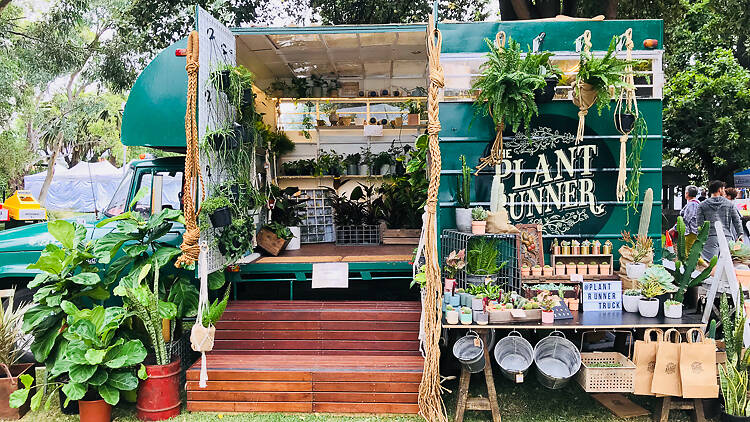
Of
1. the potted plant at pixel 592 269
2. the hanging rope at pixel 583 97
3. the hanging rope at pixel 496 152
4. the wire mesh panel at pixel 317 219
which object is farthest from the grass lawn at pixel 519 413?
the wire mesh panel at pixel 317 219

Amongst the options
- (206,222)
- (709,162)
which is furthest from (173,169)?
(709,162)

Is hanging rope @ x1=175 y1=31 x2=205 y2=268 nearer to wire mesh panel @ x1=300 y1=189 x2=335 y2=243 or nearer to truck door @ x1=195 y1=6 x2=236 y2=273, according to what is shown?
truck door @ x1=195 y1=6 x2=236 y2=273

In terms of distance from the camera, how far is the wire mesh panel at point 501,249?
5.70 meters

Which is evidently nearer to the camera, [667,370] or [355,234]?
[667,370]

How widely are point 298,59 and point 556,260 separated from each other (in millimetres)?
4529

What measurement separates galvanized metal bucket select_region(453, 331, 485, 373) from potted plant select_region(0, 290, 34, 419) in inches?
160

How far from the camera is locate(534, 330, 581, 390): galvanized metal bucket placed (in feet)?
Answer: 16.0

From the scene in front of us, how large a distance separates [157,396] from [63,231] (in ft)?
6.06

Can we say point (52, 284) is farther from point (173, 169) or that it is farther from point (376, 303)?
point (376, 303)

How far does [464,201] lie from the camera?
595cm

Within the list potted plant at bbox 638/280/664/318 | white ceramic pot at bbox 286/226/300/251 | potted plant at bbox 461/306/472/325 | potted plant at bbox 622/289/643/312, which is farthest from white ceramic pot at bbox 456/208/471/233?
white ceramic pot at bbox 286/226/300/251

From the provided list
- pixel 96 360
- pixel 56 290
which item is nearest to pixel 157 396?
pixel 96 360

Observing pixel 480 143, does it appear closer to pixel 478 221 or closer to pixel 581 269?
pixel 478 221

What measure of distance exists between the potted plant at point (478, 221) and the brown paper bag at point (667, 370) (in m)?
1.91
